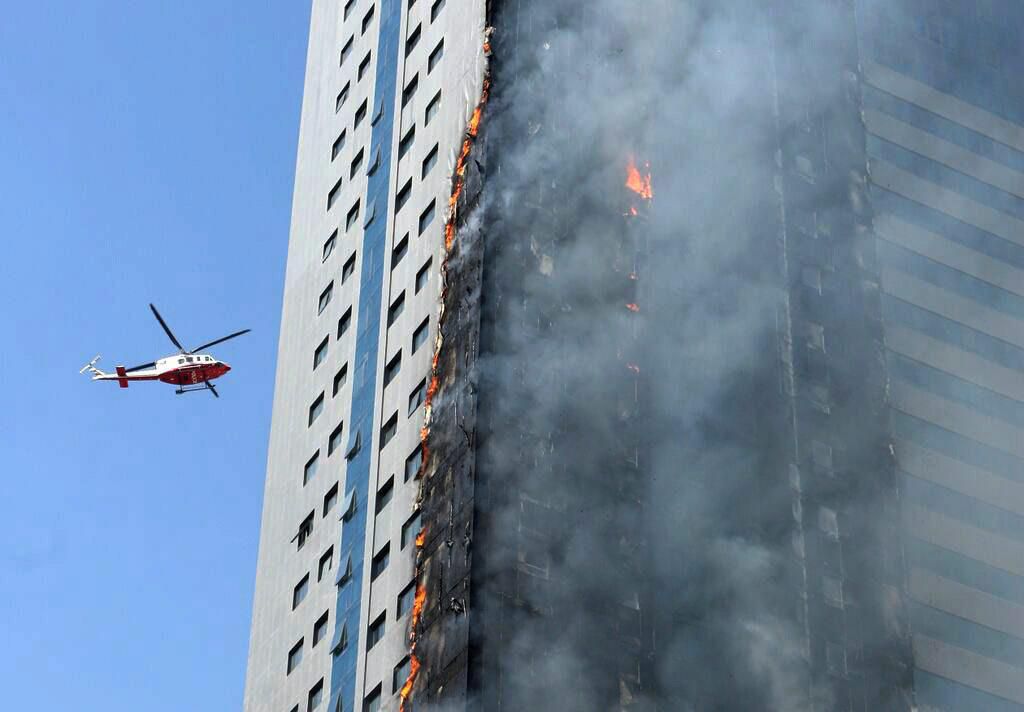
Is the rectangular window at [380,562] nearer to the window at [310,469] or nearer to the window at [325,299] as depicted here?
the window at [310,469]

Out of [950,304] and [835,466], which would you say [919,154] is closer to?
[950,304]

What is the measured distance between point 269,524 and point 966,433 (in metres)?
29.4

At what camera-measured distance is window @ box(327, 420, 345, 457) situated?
273 ft

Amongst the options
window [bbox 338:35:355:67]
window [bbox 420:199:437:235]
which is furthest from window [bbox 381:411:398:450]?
window [bbox 338:35:355:67]

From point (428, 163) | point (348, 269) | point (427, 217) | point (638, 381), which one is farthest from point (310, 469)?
point (638, 381)

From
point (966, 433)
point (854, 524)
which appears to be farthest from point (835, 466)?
point (966, 433)

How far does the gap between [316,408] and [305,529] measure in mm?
5270

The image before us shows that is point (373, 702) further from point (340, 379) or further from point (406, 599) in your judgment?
point (340, 379)

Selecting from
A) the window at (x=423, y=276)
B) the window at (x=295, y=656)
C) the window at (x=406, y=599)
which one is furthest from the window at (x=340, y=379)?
the window at (x=406, y=599)

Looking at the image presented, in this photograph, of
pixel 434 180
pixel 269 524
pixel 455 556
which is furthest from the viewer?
pixel 269 524

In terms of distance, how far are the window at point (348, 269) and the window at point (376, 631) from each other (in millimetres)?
17558

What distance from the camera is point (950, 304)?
300 feet

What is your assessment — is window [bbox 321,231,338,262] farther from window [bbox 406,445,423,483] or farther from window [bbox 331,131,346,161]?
window [bbox 406,445,423,483]

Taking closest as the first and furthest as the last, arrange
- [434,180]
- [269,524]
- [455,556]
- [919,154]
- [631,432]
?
[455,556] < [631,432] < [434,180] < [269,524] < [919,154]
